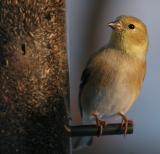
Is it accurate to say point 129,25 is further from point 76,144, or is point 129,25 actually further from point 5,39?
point 5,39

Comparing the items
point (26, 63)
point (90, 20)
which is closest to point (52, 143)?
point (26, 63)

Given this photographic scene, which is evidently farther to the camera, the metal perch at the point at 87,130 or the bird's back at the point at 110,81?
the bird's back at the point at 110,81

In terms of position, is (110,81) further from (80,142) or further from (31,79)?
(31,79)

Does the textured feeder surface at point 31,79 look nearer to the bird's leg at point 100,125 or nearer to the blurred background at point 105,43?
the bird's leg at point 100,125

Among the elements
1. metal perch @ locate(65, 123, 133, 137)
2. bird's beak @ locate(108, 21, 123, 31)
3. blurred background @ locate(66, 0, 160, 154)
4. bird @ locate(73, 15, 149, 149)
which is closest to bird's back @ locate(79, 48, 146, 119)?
bird @ locate(73, 15, 149, 149)

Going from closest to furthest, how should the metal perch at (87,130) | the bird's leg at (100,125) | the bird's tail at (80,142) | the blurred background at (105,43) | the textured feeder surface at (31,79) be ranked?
the textured feeder surface at (31,79), the metal perch at (87,130), the bird's leg at (100,125), the bird's tail at (80,142), the blurred background at (105,43)

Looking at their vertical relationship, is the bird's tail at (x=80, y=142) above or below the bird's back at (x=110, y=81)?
below

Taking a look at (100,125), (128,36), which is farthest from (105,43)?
(100,125)

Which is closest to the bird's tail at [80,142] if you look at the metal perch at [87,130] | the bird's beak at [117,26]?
the bird's beak at [117,26]
